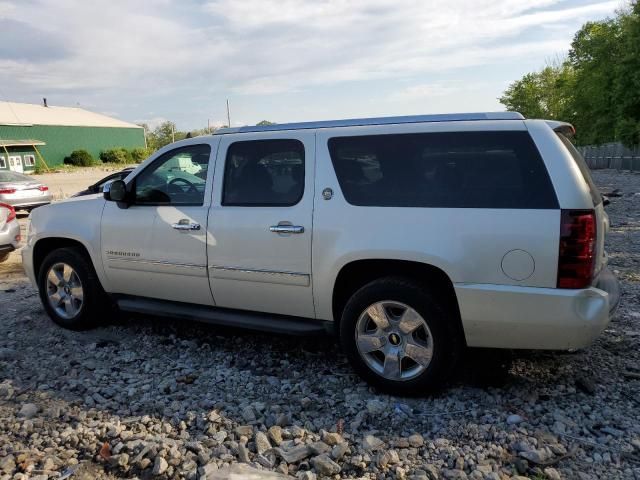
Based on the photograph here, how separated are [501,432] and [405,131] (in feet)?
6.71

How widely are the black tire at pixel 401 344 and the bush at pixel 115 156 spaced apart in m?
55.5

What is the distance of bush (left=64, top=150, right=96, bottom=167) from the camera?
2018 inches

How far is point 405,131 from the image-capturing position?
3.72m

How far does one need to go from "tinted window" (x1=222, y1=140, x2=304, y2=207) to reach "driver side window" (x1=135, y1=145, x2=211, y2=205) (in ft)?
0.89

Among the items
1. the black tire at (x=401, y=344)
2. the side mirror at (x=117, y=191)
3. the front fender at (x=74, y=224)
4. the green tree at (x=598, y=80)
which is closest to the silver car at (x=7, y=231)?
the front fender at (x=74, y=224)

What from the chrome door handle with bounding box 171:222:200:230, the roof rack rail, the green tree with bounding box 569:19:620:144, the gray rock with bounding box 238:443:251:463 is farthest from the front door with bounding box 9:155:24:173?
the gray rock with bounding box 238:443:251:463

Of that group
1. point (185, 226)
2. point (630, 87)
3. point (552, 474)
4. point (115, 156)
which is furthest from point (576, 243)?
point (115, 156)

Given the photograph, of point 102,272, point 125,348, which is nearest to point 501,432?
point 125,348

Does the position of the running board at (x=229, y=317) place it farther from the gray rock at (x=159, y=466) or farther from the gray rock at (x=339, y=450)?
the gray rock at (x=159, y=466)

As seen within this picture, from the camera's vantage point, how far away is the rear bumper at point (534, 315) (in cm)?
320

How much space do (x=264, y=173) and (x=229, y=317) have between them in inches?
46.9

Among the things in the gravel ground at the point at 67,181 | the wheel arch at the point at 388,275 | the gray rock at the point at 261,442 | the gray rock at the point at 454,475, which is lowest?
the gray rock at the point at 454,475

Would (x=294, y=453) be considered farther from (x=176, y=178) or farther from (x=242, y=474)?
(x=176, y=178)

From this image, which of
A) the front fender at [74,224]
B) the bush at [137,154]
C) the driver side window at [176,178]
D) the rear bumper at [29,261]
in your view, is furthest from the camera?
the bush at [137,154]
